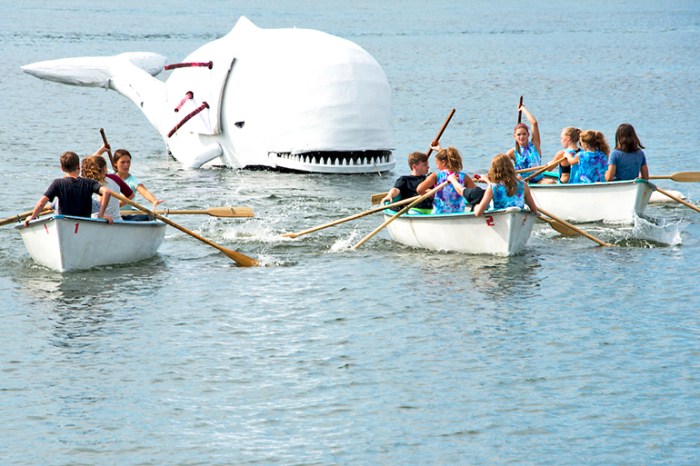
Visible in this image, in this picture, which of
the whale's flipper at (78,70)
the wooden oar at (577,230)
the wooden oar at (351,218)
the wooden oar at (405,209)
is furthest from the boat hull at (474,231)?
the whale's flipper at (78,70)

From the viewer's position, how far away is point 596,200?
21.3m

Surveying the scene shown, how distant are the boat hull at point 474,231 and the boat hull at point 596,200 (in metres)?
2.78

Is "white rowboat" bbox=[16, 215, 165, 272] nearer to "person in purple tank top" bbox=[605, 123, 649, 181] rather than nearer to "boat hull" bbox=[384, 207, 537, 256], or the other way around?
"boat hull" bbox=[384, 207, 537, 256]

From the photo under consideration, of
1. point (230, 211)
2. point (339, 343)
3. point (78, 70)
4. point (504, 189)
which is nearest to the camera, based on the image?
point (339, 343)

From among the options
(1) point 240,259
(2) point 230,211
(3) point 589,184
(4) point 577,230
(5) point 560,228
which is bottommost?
(1) point 240,259

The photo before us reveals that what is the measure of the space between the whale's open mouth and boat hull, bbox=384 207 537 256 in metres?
7.40

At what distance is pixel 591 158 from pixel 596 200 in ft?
2.43

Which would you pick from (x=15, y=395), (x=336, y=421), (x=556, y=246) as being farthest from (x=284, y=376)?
(x=556, y=246)

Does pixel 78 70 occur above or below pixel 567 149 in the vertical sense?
above

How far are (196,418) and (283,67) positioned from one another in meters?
15.3

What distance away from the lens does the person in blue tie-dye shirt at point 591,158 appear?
69.9ft

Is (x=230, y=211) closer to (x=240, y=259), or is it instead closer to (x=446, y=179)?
(x=240, y=259)

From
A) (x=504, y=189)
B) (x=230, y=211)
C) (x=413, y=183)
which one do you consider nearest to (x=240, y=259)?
(x=230, y=211)

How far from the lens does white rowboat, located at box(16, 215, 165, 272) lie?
1716 centimetres
